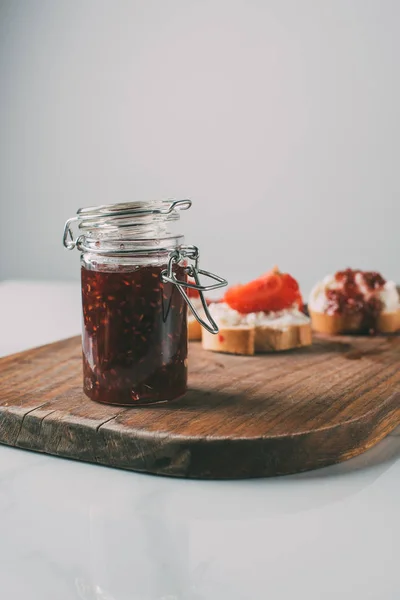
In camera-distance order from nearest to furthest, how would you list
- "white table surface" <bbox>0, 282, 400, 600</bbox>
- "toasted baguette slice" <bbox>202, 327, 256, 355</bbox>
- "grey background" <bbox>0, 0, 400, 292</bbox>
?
1. "white table surface" <bbox>0, 282, 400, 600</bbox>
2. "toasted baguette slice" <bbox>202, 327, 256, 355</bbox>
3. "grey background" <bbox>0, 0, 400, 292</bbox>

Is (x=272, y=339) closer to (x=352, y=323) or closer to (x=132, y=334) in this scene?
(x=352, y=323)

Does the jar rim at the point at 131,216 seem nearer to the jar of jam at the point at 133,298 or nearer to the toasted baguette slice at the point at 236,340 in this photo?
the jar of jam at the point at 133,298

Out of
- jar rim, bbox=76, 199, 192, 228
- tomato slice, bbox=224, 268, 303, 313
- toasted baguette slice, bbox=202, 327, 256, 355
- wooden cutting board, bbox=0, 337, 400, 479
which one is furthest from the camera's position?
tomato slice, bbox=224, 268, 303, 313

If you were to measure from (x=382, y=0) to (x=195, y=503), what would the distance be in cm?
482

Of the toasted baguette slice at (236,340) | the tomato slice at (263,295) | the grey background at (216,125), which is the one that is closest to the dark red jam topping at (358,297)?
the tomato slice at (263,295)

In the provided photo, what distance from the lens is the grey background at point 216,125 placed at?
18.5 ft

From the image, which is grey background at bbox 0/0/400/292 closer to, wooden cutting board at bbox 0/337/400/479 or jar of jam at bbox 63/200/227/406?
wooden cutting board at bbox 0/337/400/479

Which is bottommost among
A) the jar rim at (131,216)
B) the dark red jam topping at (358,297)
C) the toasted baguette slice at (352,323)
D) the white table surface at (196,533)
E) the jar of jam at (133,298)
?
the white table surface at (196,533)

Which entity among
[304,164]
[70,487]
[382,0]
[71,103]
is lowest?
[70,487]

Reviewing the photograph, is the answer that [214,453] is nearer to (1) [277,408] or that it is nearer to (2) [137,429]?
(2) [137,429]

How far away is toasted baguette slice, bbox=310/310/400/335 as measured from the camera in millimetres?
2799

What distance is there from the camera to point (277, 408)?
5.77ft

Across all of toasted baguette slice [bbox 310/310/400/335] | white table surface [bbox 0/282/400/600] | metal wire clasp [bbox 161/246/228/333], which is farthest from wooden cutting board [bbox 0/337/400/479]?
toasted baguette slice [bbox 310/310/400/335]

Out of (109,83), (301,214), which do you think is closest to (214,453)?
(301,214)
